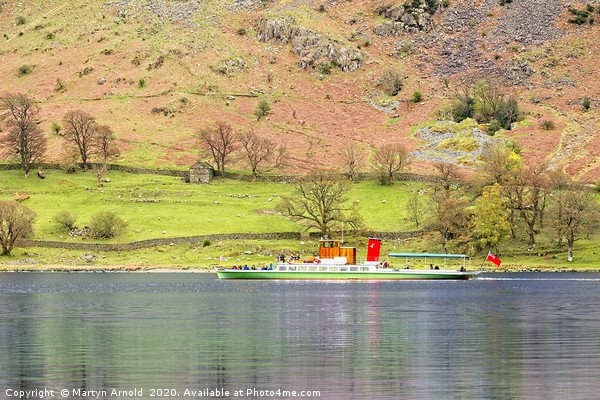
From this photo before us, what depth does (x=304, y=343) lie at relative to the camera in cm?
6106

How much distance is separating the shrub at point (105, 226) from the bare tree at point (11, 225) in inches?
366

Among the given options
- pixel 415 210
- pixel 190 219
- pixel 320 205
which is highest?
pixel 320 205

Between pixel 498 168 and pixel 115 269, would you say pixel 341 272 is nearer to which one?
pixel 115 269

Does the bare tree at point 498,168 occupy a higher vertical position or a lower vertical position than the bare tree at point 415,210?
higher

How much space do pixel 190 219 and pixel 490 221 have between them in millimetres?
47036

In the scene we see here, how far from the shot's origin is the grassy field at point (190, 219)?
15212 cm

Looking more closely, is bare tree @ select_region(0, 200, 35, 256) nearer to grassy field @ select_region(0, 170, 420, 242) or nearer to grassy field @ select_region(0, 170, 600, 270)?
grassy field @ select_region(0, 170, 600, 270)

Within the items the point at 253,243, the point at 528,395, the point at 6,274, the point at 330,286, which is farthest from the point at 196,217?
the point at 528,395

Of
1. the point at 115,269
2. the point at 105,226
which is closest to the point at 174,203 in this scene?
the point at 105,226

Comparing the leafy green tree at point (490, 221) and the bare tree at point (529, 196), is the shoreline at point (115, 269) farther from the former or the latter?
the bare tree at point (529, 196)

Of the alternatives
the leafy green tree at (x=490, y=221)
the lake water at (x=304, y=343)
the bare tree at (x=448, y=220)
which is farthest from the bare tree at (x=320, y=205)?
the lake water at (x=304, y=343)

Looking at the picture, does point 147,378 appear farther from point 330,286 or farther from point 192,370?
point 330,286

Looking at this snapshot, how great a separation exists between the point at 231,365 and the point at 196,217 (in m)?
119

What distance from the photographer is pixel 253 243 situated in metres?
157
